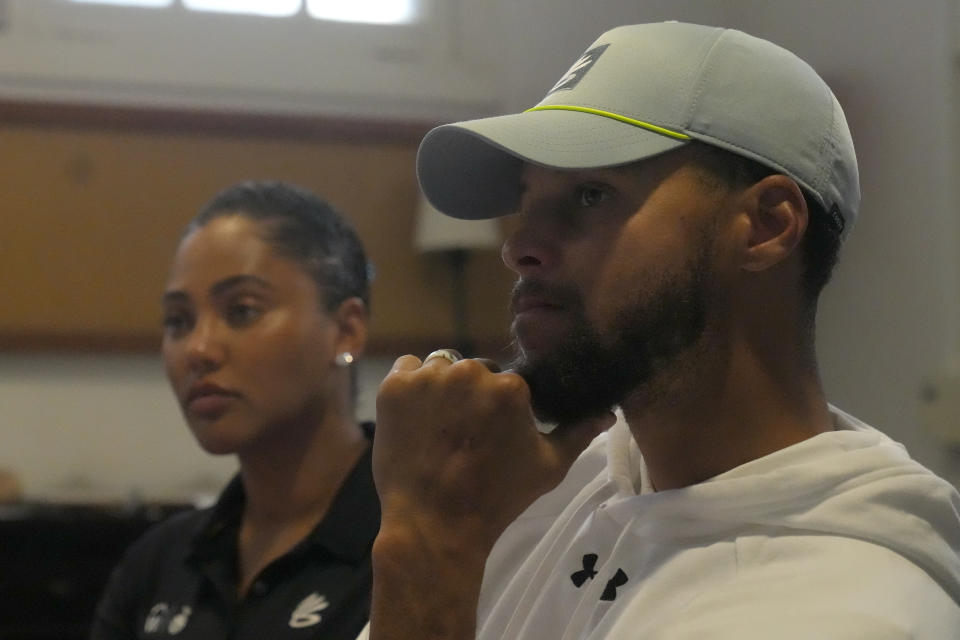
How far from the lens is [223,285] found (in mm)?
1756

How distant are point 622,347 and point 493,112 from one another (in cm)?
269

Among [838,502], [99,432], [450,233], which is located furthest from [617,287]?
[99,432]

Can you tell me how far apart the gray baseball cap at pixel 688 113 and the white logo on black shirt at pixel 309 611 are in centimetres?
69

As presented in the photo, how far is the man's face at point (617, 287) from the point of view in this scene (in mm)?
1061

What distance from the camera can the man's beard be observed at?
41.7 inches

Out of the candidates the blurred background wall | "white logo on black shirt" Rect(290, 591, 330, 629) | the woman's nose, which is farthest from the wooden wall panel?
"white logo on black shirt" Rect(290, 591, 330, 629)

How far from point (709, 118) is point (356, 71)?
267 cm

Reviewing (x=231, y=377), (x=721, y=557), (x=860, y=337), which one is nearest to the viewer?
(x=721, y=557)

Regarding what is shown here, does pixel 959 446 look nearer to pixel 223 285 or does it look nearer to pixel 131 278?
pixel 223 285

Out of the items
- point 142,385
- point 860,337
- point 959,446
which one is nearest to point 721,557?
point 959,446

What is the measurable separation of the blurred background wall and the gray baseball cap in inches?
71.6

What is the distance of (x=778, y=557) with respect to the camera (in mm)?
967

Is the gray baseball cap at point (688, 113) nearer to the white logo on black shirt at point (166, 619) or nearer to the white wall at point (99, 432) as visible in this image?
the white logo on black shirt at point (166, 619)

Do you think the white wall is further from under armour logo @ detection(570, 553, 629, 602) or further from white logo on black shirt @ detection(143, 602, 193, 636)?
under armour logo @ detection(570, 553, 629, 602)
